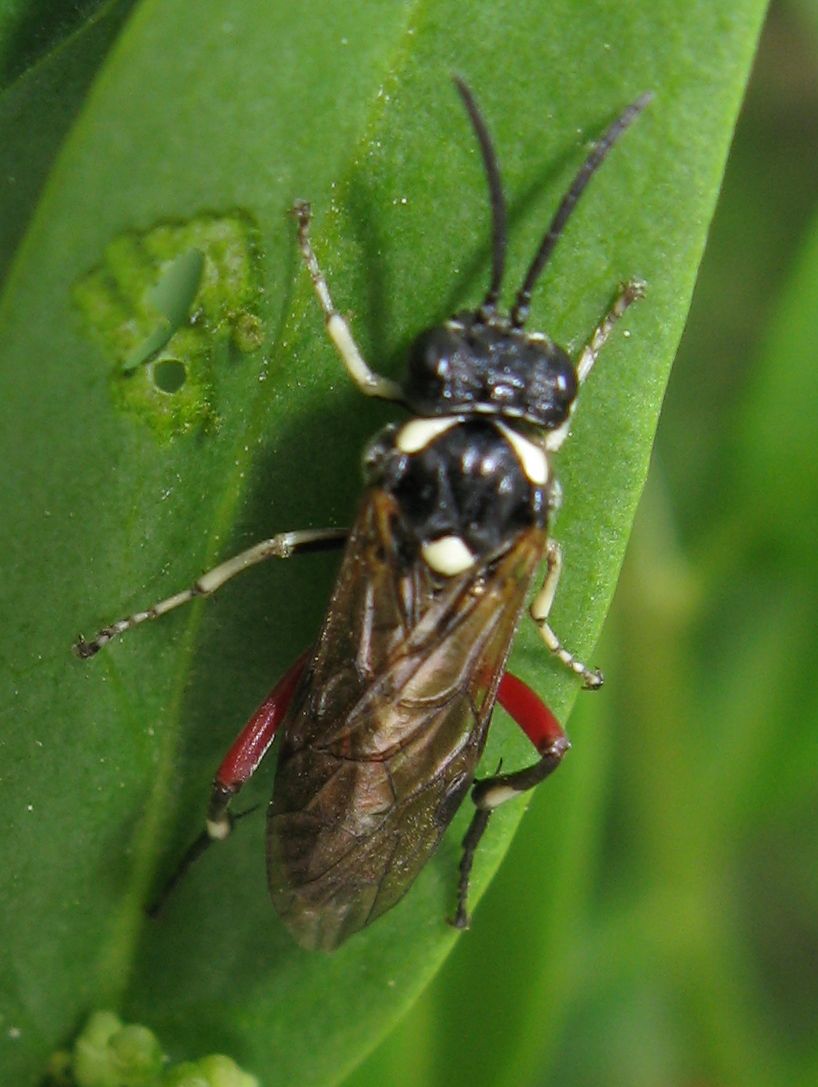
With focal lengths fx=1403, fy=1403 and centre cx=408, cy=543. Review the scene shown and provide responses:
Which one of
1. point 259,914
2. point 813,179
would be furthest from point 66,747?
point 813,179

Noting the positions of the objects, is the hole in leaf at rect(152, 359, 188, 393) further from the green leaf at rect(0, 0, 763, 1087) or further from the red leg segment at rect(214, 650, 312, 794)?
the red leg segment at rect(214, 650, 312, 794)

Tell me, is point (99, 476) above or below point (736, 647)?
above

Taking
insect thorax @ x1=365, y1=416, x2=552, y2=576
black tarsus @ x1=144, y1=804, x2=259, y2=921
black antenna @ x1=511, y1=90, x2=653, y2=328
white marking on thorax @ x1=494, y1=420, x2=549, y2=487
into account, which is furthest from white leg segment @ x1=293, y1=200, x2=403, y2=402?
black tarsus @ x1=144, y1=804, x2=259, y2=921

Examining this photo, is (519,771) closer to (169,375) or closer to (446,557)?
(446,557)

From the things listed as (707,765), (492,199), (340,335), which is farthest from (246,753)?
(707,765)

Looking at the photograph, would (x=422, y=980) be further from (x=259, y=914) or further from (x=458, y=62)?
(x=458, y=62)

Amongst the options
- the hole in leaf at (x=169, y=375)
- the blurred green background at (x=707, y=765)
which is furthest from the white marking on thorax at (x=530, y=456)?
the blurred green background at (x=707, y=765)
